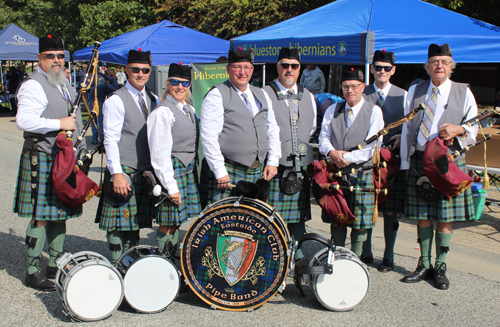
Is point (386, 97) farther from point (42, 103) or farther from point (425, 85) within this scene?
point (42, 103)

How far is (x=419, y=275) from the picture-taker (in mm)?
3887

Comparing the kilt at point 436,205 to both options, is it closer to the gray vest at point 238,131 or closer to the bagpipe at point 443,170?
the bagpipe at point 443,170

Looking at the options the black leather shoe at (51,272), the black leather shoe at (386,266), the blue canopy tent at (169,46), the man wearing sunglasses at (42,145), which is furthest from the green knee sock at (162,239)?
the blue canopy tent at (169,46)

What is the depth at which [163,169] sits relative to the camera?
3371 mm

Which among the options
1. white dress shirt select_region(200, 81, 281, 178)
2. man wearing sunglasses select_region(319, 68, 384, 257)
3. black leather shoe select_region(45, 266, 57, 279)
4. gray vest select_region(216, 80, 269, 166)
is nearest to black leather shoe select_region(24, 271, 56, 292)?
black leather shoe select_region(45, 266, 57, 279)

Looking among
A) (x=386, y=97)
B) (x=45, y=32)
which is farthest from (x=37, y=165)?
(x=45, y=32)

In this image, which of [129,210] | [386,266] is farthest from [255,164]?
[386,266]

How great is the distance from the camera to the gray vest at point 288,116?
3.87 m

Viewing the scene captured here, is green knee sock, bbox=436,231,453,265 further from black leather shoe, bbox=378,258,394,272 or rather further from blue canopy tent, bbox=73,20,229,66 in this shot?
blue canopy tent, bbox=73,20,229,66

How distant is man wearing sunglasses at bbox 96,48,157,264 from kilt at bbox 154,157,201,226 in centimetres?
19

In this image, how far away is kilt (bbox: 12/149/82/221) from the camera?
3.60 metres

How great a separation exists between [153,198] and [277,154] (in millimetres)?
995

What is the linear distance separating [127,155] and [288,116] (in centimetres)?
129

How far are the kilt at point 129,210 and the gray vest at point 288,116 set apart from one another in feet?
3.82
